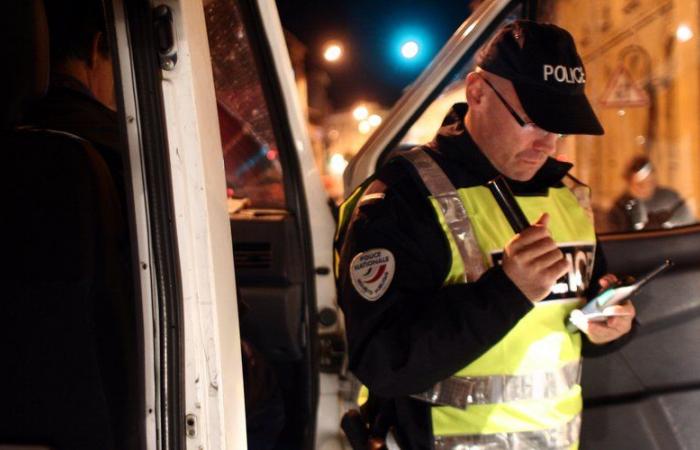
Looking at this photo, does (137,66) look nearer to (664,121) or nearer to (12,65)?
(12,65)

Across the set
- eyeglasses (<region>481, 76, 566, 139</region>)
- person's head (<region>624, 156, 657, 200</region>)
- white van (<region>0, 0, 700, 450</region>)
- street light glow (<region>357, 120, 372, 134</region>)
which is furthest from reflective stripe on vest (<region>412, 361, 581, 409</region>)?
street light glow (<region>357, 120, 372, 134</region>)

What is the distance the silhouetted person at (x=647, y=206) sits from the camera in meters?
2.34

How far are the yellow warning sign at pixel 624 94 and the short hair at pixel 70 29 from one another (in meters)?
1.87

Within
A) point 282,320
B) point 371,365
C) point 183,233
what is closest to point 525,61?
point 371,365

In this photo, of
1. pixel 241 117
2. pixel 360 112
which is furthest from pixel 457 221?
pixel 360 112

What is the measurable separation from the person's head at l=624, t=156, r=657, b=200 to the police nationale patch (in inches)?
57.1

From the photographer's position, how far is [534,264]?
1343 mm

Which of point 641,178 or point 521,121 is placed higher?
point 521,121

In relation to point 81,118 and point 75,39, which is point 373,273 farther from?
point 75,39

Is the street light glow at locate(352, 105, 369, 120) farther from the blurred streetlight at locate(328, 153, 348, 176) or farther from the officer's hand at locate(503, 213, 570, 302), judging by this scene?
the officer's hand at locate(503, 213, 570, 302)

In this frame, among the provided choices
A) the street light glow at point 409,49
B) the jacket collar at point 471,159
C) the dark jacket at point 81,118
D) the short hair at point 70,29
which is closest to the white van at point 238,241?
the dark jacket at point 81,118

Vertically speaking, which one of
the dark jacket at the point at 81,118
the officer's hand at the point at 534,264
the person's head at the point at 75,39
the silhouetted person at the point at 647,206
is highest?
the person's head at the point at 75,39

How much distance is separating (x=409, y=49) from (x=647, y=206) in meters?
2.36

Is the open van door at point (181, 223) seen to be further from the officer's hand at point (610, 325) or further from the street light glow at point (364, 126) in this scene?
the street light glow at point (364, 126)
